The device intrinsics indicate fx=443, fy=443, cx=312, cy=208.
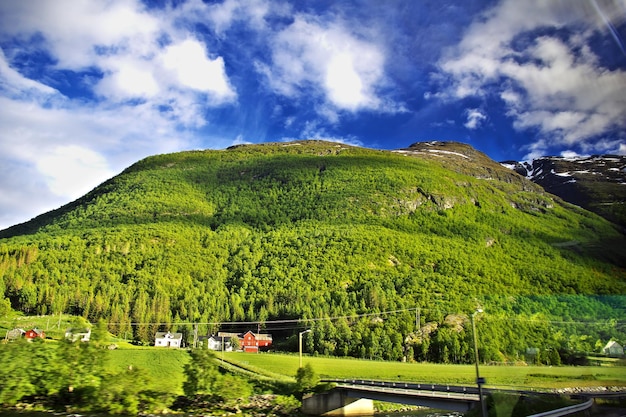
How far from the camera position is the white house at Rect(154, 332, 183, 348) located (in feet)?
231

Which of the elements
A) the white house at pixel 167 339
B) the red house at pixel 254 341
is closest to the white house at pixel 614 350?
the red house at pixel 254 341

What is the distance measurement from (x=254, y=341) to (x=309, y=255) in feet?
107

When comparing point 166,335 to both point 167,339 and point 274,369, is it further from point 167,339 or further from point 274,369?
point 274,369

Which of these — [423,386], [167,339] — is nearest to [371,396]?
[423,386]

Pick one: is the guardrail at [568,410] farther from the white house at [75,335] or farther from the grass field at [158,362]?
the white house at [75,335]

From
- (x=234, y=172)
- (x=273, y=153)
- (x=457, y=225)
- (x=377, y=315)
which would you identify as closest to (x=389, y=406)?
(x=377, y=315)

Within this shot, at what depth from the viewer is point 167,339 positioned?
7100 cm

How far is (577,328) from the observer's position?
13.3 meters

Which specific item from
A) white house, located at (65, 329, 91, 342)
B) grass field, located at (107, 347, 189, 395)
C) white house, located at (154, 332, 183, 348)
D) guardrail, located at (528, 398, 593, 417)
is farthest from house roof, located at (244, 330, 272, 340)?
guardrail, located at (528, 398, 593, 417)

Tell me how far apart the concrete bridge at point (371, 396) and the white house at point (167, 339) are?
146 ft

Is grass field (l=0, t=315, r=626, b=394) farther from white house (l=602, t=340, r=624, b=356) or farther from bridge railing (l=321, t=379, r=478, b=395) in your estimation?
bridge railing (l=321, t=379, r=478, b=395)

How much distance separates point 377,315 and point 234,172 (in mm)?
104342

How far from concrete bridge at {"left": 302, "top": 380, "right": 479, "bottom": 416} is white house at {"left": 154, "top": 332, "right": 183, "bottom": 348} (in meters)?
44.4

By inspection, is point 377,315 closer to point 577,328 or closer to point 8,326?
point 8,326
